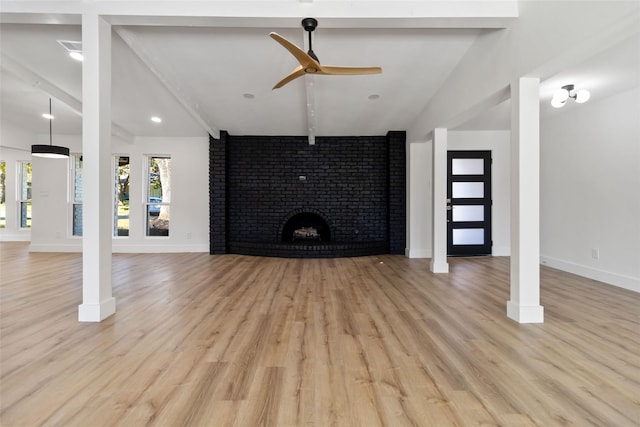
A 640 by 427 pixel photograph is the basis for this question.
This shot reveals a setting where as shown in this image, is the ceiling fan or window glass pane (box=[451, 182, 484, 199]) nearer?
the ceiling fan

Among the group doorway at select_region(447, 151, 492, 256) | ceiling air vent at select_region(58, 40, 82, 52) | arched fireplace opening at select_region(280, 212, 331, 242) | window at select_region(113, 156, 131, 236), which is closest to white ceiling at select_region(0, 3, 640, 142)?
ceiling air vent at select_region(58, 40, 82, 52)

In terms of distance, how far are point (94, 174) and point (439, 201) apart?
4.35 metres

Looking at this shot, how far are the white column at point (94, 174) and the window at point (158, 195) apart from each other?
164 inches

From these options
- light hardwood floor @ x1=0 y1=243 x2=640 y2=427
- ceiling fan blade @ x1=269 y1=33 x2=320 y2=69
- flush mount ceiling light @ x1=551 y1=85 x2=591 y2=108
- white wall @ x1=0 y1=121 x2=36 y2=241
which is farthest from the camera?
white wall @ x1=0 y1=121 x2=36 y2=241

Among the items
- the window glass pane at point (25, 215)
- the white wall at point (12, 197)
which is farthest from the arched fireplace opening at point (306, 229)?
the window glass pane at point (25, 215)

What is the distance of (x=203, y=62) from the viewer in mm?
3578

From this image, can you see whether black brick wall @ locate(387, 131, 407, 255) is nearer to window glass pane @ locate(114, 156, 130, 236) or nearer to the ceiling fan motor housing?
the ceiling fan motor housing

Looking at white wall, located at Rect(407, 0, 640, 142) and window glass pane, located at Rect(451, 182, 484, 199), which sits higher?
white wall, located at Rect(407, 0, 640, 142)

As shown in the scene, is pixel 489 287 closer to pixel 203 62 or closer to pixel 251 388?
pixel 251 388

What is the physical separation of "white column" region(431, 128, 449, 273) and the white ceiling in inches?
31.4

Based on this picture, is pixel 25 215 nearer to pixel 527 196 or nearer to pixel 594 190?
pixel 527 196

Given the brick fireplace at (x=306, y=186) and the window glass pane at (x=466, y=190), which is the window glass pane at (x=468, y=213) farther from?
the brick fireplace at (x=306, y=186)

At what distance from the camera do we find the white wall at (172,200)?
20.8 ft

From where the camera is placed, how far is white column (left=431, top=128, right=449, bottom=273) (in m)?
4.34
